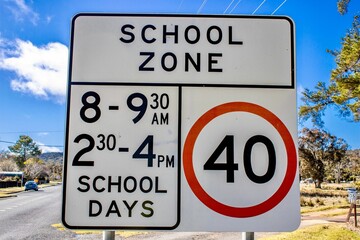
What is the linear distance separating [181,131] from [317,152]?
35.4m

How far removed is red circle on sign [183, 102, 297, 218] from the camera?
1400 mm

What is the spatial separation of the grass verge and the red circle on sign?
8.68m

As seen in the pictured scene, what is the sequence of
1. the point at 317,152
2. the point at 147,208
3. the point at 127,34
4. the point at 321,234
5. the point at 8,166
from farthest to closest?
the point at 8,166
the point at 317,152
the point at 321,234
the point at 127,34
the point at 147,208

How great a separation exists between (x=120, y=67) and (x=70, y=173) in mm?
464

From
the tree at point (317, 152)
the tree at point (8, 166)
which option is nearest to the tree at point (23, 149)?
the tree at point (8, 166)

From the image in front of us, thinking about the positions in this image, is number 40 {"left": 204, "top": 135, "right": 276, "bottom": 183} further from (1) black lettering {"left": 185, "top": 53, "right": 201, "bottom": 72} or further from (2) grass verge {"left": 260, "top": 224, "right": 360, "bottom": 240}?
(2) grass verge {"left": 260, "top": 224, "right": 360, "bottom": 240}

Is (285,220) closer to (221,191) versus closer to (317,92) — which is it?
(221,191)

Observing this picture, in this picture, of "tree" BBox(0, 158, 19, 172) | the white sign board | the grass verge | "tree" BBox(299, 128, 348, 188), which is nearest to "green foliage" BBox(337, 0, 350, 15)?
the grass verge

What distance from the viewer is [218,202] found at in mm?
1404

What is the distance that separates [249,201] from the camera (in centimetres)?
141

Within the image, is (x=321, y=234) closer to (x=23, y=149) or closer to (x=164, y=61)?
(x=164, y=61)

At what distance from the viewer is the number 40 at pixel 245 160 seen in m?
1.42

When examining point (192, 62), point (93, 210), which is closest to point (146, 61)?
point (192, 62)

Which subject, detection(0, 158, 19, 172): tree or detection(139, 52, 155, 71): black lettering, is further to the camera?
detection(0, 158, 19, 172): tree
